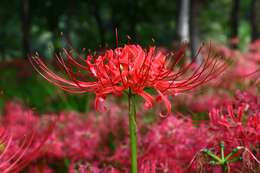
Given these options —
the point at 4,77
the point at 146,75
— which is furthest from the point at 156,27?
the point at 146,75

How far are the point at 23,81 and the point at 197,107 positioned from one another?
5.08 meters

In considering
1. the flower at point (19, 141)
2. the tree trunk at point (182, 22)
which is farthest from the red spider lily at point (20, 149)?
the tree trunk at point (182, 22)

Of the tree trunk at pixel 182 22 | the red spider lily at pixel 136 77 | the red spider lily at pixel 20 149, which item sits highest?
the tree trunk at pixel 182 22

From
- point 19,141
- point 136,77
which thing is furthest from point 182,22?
point 136,77

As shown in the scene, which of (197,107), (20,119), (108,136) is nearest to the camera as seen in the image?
(108,136)

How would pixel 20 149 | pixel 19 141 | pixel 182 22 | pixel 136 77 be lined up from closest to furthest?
pixel 20 149 → pixel 136 77 → pixel 19 141 → pixel 182 22

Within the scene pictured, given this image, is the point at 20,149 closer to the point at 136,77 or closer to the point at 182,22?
the point at 136,77

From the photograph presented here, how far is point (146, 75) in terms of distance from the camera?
139cm

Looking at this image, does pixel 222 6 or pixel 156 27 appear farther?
pixel 222 6

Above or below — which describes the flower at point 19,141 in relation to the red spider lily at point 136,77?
below

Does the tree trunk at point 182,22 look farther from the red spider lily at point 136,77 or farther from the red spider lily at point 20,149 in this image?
the red spider lily at point 136,77

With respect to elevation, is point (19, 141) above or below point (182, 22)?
below

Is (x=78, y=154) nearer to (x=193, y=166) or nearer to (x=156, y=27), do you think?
(x=193, y=166)

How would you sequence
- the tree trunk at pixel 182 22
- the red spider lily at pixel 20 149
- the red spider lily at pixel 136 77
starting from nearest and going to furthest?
the red spider lily at pixel 20 149 → the red spider lily at pixel 136 77 → the tree trunk at pixel 182 22
